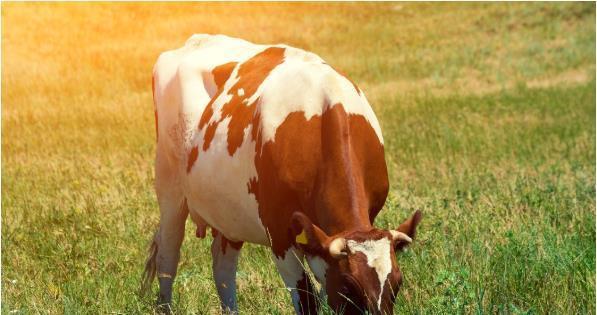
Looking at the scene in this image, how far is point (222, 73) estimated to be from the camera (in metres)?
6.32

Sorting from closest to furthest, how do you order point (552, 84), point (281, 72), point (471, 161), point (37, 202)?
point (281, 72) → point (37, 202) → point (471, 161) → point (552, 84)

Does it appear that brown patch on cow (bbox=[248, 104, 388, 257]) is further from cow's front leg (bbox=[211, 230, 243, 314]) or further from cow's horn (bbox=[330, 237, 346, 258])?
cow's front leg (bbox=[211, 230, 243, 314])

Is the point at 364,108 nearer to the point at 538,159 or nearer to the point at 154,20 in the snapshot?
the point at 538,159

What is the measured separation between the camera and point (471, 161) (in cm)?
1206

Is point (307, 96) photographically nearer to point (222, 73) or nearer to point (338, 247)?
point (338, 247)

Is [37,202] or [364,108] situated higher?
[364,108]

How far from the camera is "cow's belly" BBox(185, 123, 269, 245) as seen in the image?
511 centimetres

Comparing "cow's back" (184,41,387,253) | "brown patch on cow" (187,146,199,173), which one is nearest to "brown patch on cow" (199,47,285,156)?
"cow's back" (184,41,387,253)

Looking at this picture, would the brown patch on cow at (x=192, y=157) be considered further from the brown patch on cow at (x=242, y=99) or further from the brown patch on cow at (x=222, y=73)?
the brown patch on cow at (x=222, y=73)

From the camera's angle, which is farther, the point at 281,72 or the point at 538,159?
the point at 538,159

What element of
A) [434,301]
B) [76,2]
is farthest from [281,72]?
[76,2]

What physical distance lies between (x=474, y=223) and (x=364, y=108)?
2.42m

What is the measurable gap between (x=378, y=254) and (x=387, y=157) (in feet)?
26.9

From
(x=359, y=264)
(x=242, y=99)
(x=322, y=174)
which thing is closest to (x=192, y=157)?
(x=242, y=99)
